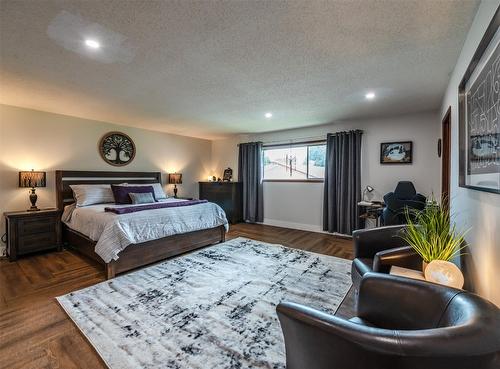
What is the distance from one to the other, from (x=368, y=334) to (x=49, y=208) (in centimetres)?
475

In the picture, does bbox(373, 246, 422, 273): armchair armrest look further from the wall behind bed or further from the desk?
the wall behind bed

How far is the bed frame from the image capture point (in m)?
2.93

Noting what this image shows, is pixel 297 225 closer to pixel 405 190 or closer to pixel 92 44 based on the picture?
pixel 405 190

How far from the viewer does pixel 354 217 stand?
4445 mm

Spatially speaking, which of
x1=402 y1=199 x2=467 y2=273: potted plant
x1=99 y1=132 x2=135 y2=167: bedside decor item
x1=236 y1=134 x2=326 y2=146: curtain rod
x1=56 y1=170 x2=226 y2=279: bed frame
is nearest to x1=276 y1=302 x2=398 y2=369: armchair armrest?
x1=402 y1=199 x2=467 y2=273: potted plant

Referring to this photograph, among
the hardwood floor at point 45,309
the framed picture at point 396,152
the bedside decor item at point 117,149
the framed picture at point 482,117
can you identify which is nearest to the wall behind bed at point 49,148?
the bedside decor item at point 117,149

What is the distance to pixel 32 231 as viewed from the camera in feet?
11.2

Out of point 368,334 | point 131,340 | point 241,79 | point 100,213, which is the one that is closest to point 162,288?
point 131,340

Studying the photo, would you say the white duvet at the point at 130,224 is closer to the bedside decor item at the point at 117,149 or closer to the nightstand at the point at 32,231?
the nightstand at the point at 32,231

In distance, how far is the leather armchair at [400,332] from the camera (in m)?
0.72

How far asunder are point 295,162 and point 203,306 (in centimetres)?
387

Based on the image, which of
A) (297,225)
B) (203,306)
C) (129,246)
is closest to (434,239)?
(203,306)

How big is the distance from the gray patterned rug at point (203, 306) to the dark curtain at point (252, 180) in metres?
2.39

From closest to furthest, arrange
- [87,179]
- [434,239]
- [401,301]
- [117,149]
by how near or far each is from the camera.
A: 1. [401,301]
2. [434,239]
3. [87,179]
4. [117,149]
